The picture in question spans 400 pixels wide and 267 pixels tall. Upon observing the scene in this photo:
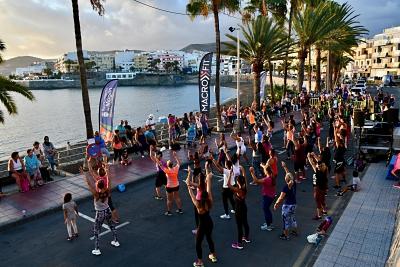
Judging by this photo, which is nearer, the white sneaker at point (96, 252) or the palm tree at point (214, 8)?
the white sneaker at point (96, 252)

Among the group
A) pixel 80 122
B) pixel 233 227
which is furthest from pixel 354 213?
pixel 80 122

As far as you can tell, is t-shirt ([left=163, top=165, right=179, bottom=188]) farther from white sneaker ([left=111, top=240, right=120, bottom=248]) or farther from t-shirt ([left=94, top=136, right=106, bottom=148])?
t-shirt ([left=94, top=136, right=106, bottom=148])

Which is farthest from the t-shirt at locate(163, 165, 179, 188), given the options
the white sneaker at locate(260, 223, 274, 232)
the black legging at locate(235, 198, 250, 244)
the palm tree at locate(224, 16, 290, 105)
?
the palm tree at locate(224, 16, 290, 105)

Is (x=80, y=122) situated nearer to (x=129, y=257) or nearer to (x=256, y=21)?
(x=256, y=21)

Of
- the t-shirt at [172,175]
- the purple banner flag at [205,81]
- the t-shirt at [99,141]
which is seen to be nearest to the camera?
the t-shirt at [172,175]

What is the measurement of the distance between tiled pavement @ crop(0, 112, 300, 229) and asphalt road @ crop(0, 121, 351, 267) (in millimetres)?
366

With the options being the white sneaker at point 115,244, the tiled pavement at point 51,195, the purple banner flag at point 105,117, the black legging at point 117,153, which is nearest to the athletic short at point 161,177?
the tiled pavement at point 51,195

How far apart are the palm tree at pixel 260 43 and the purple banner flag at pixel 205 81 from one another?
5266 mm

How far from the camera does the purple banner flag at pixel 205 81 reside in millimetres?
20766

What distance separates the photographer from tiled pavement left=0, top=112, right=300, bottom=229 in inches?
390

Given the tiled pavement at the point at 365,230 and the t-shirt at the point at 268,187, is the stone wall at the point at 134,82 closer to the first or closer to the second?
the tiled pavement at the point at 365,230

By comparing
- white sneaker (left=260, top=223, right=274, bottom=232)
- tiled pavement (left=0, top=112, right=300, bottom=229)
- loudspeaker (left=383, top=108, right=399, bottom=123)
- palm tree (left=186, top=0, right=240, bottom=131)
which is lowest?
white sneaker (left=260, top=223, right=274, bottom=232)

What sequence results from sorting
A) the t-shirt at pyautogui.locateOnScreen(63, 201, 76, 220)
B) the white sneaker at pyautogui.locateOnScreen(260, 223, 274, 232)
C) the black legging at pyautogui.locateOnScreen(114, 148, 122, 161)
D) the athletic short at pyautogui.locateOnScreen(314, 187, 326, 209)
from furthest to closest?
the black legging at pyautogui.locateOnScreen(114, 148, 122, 161) < the athletic short at pyautogui.locateOnScreen(314, 187, 326, 209) < the white sneaker at pyautogui.locateOnScreen(260, 223, 274, 232) < the t-shirt at pyautogui.locateOnScreen(63, 201, 76, 220)

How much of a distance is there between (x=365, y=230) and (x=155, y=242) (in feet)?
17.2
